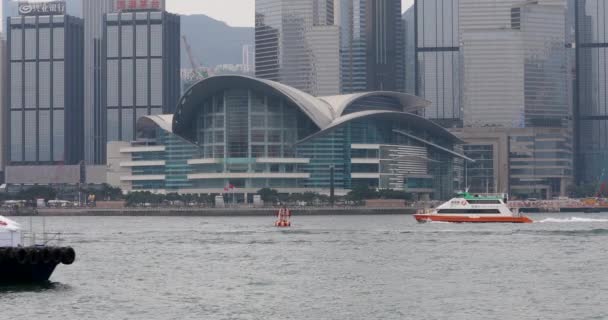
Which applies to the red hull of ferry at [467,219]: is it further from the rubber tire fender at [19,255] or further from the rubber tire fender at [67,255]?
the rubber tire fender at [19,255]

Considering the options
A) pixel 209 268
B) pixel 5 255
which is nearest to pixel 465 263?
pixel 209 268

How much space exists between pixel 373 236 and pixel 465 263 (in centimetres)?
3439

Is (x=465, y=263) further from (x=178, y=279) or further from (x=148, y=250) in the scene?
(x=148, y=250)

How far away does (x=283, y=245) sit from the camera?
94.8 meters

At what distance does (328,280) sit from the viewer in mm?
65750

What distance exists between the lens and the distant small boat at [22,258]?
56.2 metres

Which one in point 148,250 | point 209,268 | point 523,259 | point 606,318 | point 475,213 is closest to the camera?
point 606,318

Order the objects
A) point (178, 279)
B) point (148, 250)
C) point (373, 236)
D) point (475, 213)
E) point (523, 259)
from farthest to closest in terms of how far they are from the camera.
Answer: point (475, 213), point (373, 236), point (148, 250), point (523, 259), point (178, 279)

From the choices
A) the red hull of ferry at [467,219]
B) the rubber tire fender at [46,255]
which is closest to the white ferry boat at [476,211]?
the red hull of ferry at [467,219]

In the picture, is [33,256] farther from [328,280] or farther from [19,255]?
[328,280]

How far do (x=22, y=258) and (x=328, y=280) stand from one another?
17.0m

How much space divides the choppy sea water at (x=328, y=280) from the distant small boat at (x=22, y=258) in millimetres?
650

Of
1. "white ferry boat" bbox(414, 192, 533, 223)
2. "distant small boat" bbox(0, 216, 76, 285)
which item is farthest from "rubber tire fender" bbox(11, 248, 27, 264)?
"white ferry boat" bbox(414, 192, 533, 223)

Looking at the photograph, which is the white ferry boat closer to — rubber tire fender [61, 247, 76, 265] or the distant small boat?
rubber tire fender [61, 247, 76, 265]
